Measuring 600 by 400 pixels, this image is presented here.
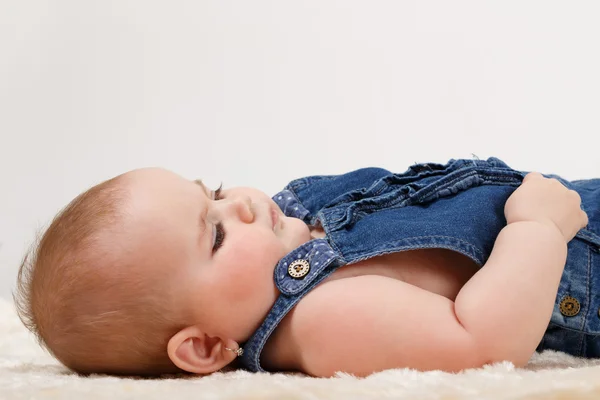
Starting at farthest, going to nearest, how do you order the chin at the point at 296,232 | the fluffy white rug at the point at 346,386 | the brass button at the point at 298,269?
the chin at the point at 296,232 → the brass button at the point at 298,269 → the fluffy white rug at the point at 346,386

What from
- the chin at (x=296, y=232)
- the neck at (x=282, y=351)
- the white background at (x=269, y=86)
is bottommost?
the neck at (x=282, y=351)

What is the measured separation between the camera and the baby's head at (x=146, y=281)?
3.23 ft

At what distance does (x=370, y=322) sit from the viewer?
96cm

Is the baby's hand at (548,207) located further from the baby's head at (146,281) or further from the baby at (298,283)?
the baby's head at (146,281)

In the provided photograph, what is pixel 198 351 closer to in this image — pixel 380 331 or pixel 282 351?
pixel 282 351

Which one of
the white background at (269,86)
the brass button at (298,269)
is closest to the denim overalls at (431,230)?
the brass button at (298,269)

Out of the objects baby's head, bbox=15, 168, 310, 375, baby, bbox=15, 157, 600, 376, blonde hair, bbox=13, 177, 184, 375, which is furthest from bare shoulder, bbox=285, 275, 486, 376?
blonde hair, bbox=13, 177, 184, 375

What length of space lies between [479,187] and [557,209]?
171 mm

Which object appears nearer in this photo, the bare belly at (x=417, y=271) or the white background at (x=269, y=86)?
the bare belly at (x=417, y=271)

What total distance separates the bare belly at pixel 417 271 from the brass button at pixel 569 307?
16 cm

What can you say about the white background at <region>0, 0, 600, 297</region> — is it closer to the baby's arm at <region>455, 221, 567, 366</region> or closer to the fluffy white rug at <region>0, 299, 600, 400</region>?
the baby's arm at <region>455, 221, 567, 366</region>

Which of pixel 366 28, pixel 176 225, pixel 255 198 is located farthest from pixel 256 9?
pixel 176 225

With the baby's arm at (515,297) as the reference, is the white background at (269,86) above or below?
above

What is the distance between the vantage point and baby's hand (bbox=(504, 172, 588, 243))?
1103 millimetres
